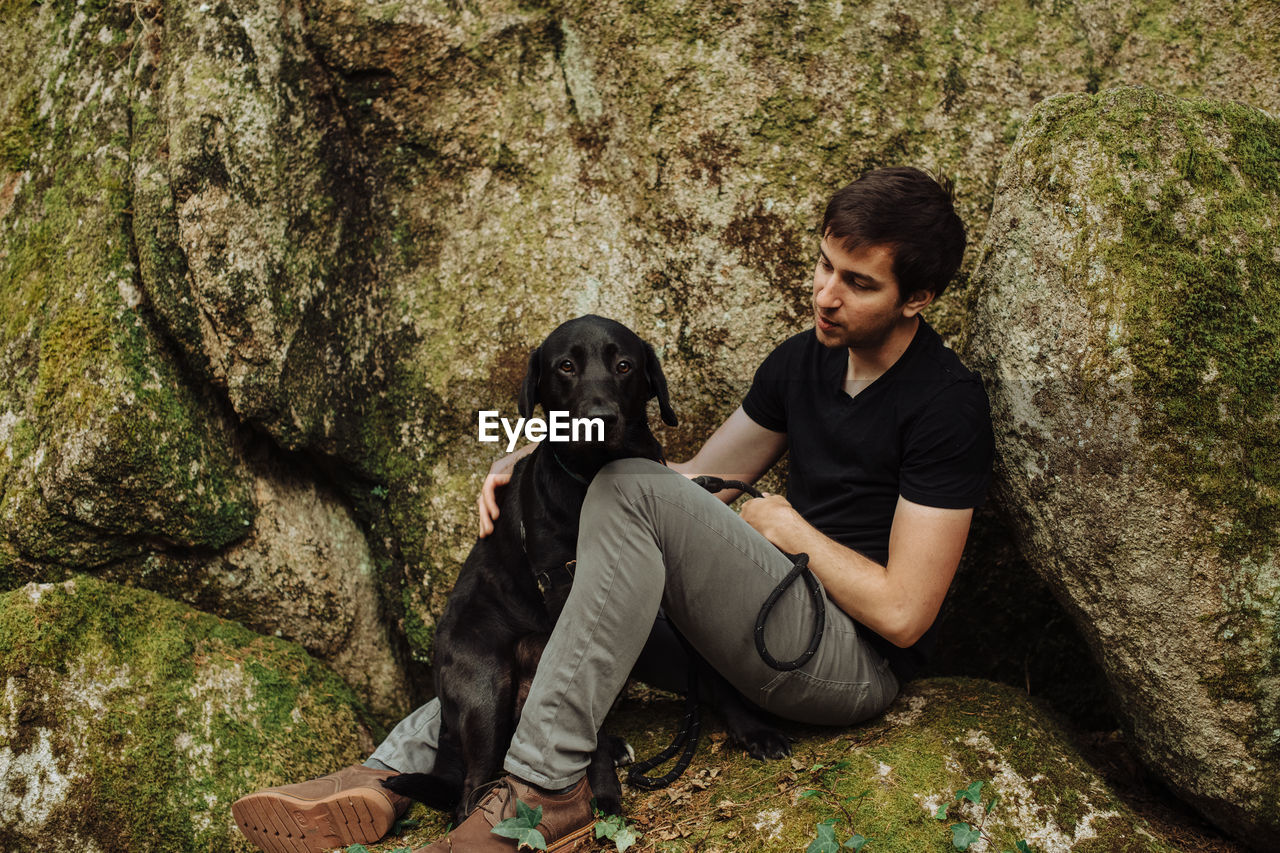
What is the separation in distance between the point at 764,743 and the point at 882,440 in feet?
3.66

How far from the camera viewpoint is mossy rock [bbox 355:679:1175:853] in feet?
9.18

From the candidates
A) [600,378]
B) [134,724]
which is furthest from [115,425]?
[600,378]

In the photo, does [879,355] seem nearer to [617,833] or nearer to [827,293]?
[827,293]

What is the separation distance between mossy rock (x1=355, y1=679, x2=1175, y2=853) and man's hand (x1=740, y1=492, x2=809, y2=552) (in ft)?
2.42

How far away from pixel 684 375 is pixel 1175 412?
76.2 inches

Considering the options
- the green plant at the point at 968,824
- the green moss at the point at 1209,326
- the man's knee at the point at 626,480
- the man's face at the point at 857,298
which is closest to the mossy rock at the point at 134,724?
the man's knee at the point at 626,480

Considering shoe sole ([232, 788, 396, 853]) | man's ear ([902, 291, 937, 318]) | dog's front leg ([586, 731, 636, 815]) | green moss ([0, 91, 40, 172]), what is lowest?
shoe sole ([232, 788, 396, 853])

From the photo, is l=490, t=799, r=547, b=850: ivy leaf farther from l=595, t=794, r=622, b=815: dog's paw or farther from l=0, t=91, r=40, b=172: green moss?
l=0, t=91, r=40, b=172: green moss

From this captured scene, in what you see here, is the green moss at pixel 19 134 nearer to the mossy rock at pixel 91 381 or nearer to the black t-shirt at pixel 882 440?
the mossy rock at pixel 91 381

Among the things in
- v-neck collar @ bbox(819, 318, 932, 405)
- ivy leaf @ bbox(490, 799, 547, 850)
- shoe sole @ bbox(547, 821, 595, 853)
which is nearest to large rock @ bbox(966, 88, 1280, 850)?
v-neck collar @ bbox(819, 318, 932, 405)

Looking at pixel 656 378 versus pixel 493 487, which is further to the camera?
pixel 493 487

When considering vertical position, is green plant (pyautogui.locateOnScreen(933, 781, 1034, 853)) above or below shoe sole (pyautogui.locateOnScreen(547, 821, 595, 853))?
above

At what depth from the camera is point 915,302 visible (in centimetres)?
312

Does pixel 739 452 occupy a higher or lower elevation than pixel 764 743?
higher
